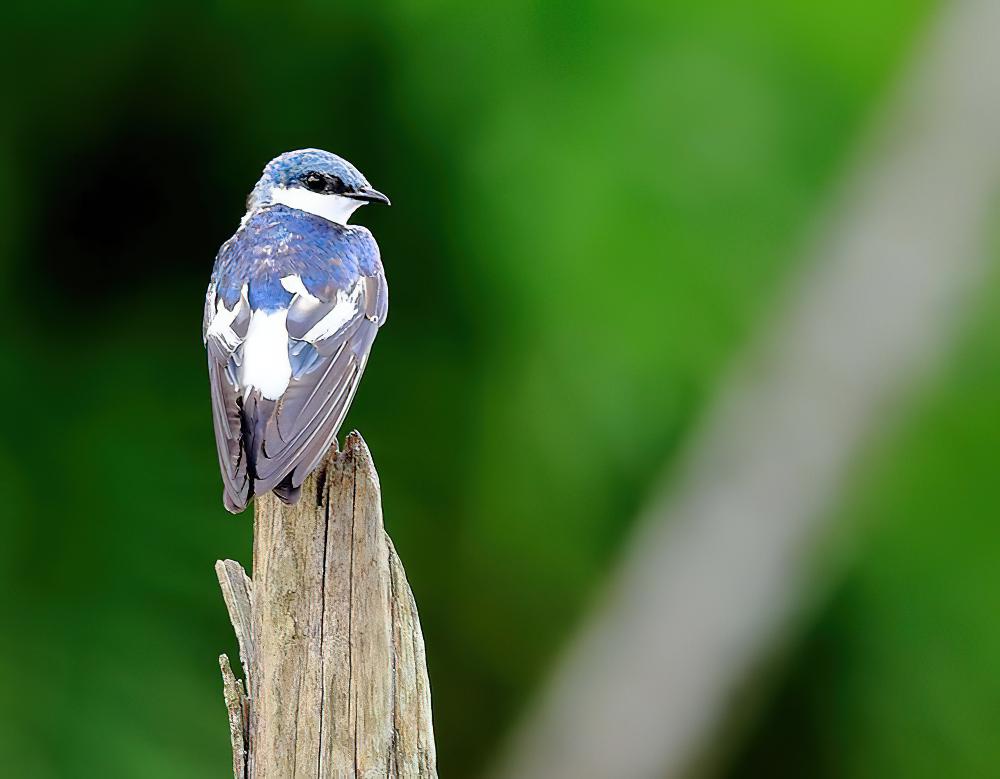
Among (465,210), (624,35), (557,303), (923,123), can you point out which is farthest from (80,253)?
(923,123)

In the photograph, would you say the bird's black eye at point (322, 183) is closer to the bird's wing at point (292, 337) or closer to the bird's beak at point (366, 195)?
the bird's beak at point (366, 195)

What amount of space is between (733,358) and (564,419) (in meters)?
0.55

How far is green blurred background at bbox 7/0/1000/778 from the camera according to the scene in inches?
149

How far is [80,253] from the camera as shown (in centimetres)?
386

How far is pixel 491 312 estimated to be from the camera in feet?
12.8

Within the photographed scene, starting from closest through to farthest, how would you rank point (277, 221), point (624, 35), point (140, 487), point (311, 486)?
point (311, 486), point (277, 221), point (140, 487), point (624, 35)

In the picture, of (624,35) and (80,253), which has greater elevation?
(624,35)

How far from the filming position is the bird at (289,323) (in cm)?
218

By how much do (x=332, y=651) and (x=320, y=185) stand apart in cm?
145

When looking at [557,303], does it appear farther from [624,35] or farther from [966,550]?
[966,550]

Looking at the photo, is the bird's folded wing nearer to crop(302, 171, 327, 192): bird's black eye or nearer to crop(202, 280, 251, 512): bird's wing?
crop(202, 280, 251, 512): bird's wing

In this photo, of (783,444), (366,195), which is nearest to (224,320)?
(366,195)

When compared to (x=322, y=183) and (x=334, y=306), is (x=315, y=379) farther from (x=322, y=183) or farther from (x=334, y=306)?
(x=322, y=183)

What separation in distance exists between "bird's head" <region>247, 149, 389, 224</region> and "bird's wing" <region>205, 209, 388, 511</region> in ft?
0.38
